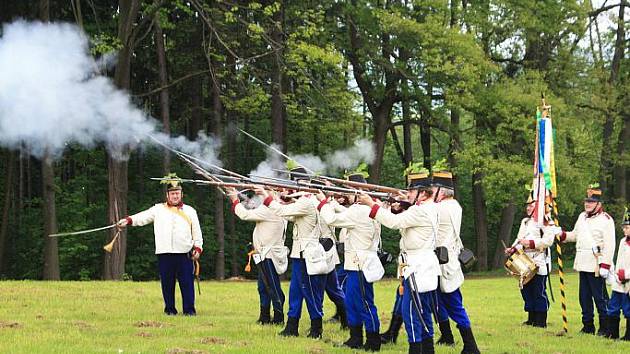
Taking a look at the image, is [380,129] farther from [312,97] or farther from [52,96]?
[52,96]

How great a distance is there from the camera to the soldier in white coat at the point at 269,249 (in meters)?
13.3

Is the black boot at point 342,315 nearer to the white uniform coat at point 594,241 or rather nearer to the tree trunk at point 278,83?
the white uniform coat at point 594,241

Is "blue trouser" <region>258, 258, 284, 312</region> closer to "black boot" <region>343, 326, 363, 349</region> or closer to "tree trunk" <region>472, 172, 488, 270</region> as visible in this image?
"black boot" <region>343, 326, 363, 349</region>

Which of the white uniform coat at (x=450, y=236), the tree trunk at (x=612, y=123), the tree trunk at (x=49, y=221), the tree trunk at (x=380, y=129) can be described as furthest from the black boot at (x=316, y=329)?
the tree trunk at (x=612, y=123)

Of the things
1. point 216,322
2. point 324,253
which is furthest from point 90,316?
point 324,253

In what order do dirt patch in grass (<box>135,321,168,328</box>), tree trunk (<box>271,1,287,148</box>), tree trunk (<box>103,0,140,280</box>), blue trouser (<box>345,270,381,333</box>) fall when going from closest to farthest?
blue trouser (<box>345,270,381,333</box>) → dirt patch in grass (<box>135,321,168,328</box>) → tree trunk (<box>103,0,140,280</box>) → tree trunk (<box>271,1,287,148</box>)

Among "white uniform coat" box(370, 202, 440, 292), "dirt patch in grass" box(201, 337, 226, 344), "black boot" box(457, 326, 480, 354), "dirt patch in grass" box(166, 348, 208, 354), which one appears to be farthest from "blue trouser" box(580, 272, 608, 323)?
"dirt patch in grass" box(166, 348, 208, 354)

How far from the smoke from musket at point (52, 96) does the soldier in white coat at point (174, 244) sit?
2.59 m

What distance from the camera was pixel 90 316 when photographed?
1395 centimetres

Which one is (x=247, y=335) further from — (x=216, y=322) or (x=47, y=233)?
(x=47, y=233)

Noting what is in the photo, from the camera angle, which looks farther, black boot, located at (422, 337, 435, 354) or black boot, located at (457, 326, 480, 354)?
black boot, located at (457, 326, 480, 354)

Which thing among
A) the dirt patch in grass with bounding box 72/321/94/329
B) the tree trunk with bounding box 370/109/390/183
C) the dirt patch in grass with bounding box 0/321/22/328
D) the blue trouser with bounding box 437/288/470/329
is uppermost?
the tree trunk with bounding box 370/109/390/183

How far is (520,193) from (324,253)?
19.9m

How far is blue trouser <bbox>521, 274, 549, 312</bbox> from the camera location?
14.2 metres
